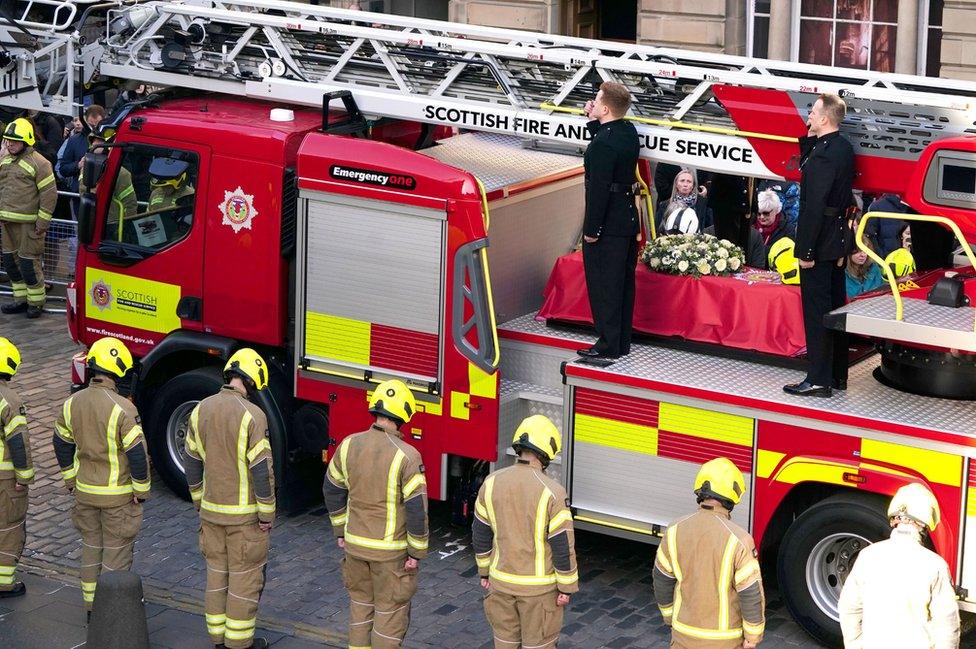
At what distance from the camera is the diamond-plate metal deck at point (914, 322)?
8.69 metres

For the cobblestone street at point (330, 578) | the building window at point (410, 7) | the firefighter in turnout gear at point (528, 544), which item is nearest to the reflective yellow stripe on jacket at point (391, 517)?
the firefighter in turnout gear at point (528, 544)

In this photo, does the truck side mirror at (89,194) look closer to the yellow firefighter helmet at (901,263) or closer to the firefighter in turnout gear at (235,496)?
the firefighter in turnout gear at (235,496)

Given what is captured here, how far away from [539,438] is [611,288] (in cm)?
198

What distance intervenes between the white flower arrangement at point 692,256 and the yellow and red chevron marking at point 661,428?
40.6 inches

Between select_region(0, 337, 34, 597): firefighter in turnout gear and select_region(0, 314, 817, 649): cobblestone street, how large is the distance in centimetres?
45

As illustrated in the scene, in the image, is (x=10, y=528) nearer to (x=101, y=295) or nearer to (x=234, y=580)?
(x=234, y=580)

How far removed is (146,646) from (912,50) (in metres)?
11.3

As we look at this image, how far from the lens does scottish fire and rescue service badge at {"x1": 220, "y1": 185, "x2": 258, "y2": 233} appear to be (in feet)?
34.7

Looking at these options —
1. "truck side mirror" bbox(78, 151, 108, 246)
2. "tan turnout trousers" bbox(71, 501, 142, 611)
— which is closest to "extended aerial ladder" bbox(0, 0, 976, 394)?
"truck side mirror" bbox(78, 151, 108, 246)

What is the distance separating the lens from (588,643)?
30.3 feet

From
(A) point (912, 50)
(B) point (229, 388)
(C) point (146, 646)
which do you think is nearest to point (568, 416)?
(B) point (229, 388)

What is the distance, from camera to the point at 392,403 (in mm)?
8602

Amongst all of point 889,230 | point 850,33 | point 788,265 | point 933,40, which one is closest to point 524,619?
point 788,265

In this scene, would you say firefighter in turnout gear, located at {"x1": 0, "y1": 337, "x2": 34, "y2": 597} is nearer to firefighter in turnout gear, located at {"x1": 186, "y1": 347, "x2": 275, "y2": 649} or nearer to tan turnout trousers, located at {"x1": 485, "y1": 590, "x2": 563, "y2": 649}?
firefighter in turnout gear, located at {"x1": 186, "y1": 347, "x2": 275, "y2": 649}
